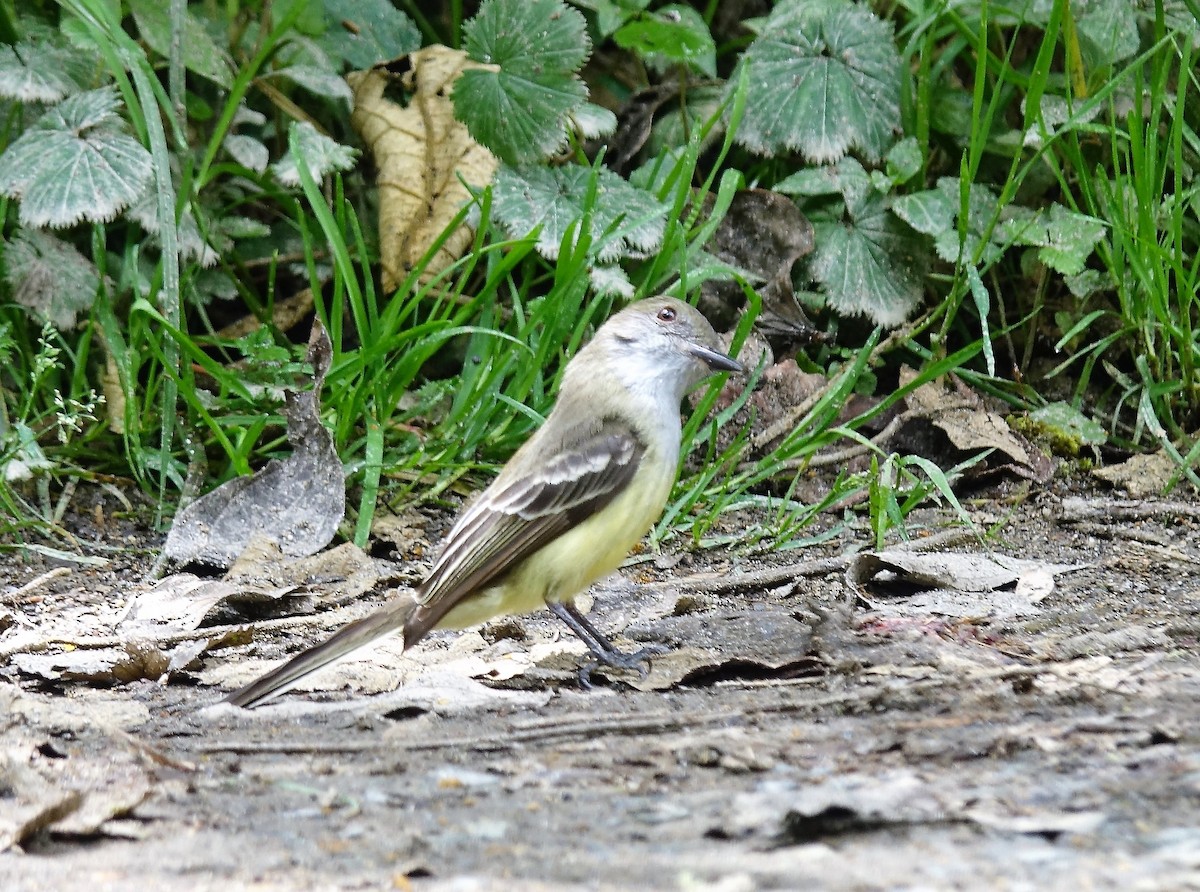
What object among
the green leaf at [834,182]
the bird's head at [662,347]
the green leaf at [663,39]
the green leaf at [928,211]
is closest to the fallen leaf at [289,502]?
the bird's head at [662,347]

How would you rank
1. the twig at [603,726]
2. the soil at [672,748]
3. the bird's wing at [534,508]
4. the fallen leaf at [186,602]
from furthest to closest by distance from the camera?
the fallen leaf at [186,602]
the bird's wing at [534,508]
the twig at [603,726]
the soil at [672,748]

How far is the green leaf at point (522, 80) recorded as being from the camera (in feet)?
19.6

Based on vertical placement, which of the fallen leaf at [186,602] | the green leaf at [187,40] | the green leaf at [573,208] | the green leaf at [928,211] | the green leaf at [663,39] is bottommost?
the fallen leaf at [186,602]

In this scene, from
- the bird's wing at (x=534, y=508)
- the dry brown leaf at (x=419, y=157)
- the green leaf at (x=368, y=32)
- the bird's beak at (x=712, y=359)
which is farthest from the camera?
the green leaf at (x=368, y=32)

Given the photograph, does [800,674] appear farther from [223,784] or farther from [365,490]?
[365,490]

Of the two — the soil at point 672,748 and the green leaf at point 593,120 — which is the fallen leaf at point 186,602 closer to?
the soil at point 672,748

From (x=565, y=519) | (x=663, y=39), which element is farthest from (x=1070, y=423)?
(x=565, y=519)

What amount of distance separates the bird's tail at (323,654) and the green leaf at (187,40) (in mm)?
3159

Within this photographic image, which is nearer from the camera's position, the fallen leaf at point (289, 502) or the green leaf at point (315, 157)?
the fallen leaf at point (289, 502)

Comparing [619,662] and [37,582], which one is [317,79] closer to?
[37,582]

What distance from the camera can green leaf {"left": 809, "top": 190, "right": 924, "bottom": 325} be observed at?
6180 millimetres

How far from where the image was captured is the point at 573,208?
234 inches

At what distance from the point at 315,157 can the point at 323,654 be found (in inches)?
110

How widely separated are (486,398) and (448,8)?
2.57 m
